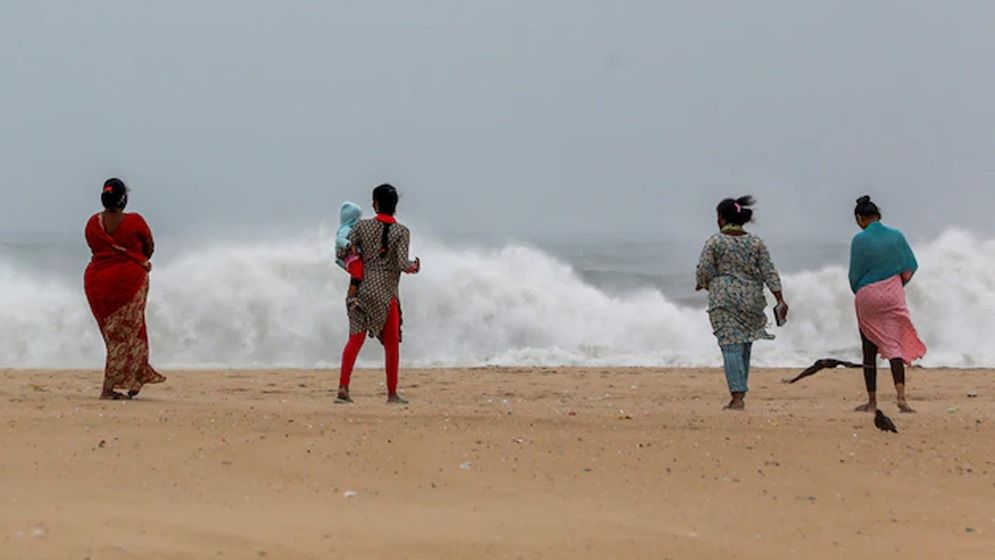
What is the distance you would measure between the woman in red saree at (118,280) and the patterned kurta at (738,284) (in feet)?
14.0

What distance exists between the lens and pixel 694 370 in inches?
597

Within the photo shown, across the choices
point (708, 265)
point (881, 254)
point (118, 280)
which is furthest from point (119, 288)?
point (881, 254)

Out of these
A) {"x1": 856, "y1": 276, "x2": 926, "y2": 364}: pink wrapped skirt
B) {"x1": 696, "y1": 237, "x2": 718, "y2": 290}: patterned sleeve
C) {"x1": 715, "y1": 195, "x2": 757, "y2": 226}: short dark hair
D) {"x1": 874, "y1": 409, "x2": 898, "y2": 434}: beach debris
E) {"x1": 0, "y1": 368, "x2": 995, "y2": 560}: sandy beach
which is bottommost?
{"x1": 0, "y1": 368, "x2": 995, "y2": 560}: sandy beach

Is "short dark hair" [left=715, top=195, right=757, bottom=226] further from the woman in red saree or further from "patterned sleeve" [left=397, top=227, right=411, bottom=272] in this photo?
the woman in red saree

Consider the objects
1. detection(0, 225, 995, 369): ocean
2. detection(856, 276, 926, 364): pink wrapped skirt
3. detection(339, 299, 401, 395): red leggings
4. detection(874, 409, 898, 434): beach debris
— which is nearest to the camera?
detection(874, 409, 898, 434): beach debris

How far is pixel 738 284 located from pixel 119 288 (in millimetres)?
4631

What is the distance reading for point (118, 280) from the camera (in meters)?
8.80

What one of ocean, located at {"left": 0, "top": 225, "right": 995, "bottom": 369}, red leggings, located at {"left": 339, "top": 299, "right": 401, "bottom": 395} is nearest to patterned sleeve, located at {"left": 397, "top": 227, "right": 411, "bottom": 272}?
red leggings, located at {"left": 339, "top": 299, "right": 401, "bottom": 395}

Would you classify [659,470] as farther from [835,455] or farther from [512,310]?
[512,310]

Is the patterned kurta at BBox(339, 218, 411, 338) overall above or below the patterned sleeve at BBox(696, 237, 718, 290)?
below

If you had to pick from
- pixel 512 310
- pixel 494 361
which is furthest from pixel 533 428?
pixel 512 310

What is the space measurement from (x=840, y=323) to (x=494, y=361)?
824 cm

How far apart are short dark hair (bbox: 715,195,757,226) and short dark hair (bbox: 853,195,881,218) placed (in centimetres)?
80

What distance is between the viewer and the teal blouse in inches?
339
